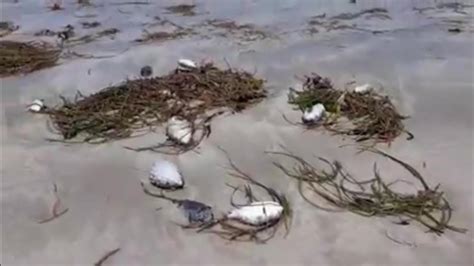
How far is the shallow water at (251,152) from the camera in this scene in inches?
93.4

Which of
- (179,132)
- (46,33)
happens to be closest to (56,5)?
(46,33)

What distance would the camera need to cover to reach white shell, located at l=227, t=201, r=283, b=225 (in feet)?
8.13

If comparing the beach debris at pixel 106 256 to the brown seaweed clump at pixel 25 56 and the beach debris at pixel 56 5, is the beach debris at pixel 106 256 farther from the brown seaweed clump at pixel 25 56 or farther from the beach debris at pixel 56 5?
the beach debris at pixel 56 5

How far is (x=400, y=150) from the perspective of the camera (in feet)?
10.1

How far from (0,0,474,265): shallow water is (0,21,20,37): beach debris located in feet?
0.41

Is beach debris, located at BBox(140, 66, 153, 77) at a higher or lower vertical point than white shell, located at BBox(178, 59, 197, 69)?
lower

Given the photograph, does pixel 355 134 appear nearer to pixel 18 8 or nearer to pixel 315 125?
pixel 315 125

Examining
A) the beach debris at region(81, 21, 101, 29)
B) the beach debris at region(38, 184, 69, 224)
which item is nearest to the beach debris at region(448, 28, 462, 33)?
the beach debris at region(81, 21, 101, 29)

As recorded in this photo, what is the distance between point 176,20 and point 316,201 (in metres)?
3.39

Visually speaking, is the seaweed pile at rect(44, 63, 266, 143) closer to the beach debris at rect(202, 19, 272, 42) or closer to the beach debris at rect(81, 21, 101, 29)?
the beach debris at rect(202, 19, 272, 42)

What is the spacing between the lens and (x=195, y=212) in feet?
8.39

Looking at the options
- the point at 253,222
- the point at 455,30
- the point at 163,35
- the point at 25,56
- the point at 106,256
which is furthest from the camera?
the point at 163,35

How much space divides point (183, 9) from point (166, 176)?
365 cm

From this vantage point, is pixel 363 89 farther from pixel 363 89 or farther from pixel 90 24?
pixel 90 24
